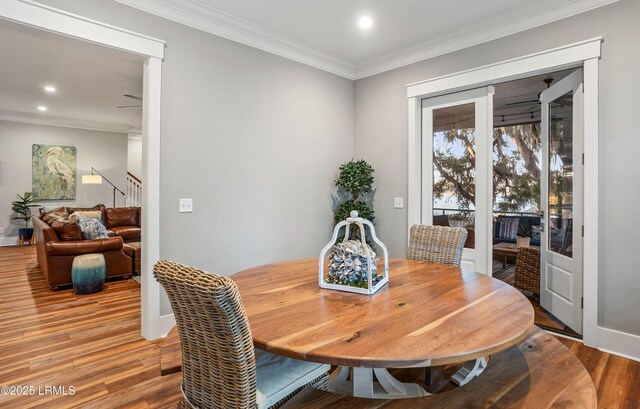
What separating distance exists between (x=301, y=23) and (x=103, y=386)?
3.22 m

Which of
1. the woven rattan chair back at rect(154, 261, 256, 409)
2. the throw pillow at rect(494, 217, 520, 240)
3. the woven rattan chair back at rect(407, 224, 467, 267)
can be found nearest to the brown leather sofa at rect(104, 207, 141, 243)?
the woven rattan chair back at rect(407, 224, 467, 267)

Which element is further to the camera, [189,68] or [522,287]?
[522,287]

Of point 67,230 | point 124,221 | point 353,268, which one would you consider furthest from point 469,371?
point 124,221

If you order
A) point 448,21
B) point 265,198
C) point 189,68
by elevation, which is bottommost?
point 265,198

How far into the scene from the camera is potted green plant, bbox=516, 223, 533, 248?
5387mm

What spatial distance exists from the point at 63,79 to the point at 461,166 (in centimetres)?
544

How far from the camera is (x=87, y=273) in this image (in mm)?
4180

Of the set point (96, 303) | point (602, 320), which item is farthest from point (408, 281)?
point (96, 303)

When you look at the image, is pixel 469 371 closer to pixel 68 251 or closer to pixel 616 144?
pixel 616 144

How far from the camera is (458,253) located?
2451 millimetres

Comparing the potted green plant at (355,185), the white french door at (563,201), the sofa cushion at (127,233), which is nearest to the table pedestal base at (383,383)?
the white french door at (563,201)

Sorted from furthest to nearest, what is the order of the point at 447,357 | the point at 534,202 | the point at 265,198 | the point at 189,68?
the point at 534,202 < the point at 265,198 < the point at 189,68 < the point at 447,357

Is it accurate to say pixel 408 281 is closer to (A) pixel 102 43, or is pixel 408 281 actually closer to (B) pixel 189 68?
(B) pixel 189 68

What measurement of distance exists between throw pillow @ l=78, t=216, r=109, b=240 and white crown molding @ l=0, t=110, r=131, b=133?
4168 millimetres
